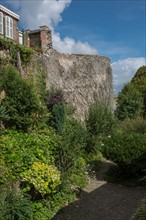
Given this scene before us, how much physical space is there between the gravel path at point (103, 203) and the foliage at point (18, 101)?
3.15m

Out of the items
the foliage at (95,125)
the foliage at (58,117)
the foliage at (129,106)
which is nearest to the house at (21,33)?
the foliage at (95,125)

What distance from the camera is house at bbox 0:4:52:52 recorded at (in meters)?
13.9

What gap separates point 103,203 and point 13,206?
2998 mm

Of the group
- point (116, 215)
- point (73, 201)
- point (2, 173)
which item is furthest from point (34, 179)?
point (116, 215)

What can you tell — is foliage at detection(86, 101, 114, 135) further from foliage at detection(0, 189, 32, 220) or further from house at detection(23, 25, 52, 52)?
foliage at detection(0, 189, 32, 220)

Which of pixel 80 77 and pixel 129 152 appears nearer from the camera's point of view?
pixel 129 152

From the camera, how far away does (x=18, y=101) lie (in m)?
9.62

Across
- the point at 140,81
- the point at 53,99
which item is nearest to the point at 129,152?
the point at 53,99

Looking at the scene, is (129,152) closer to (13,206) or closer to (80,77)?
(13,206)

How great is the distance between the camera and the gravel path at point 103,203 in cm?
721

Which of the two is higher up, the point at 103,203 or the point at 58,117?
the point at 58,117

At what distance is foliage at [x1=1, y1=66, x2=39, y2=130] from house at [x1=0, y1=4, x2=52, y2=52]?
4587 millimetres

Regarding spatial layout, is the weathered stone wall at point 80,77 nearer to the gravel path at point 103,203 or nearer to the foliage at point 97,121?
the foliage at point 97,121

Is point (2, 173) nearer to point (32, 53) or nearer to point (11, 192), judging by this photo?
point (11, 192)
